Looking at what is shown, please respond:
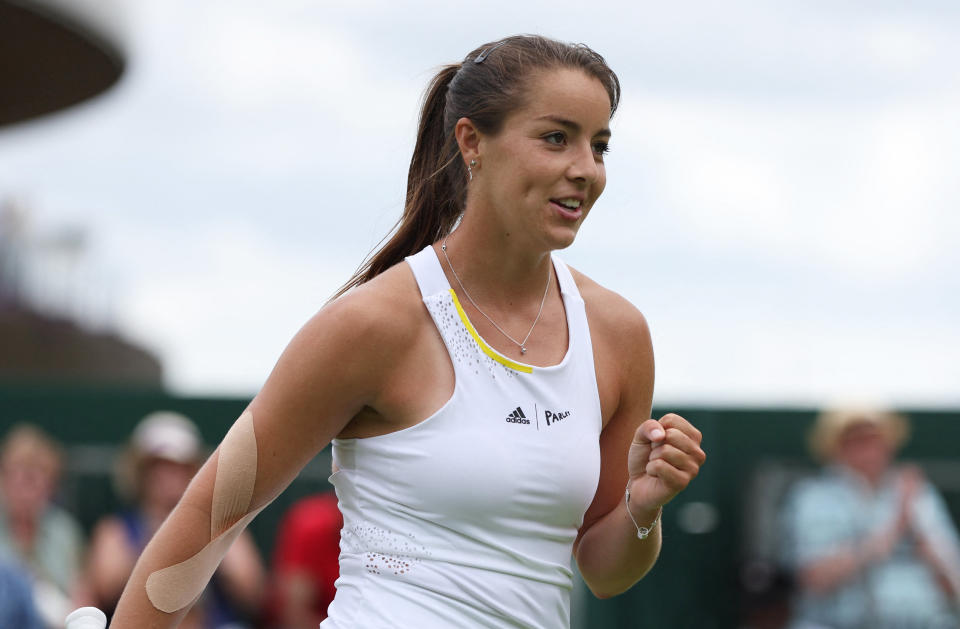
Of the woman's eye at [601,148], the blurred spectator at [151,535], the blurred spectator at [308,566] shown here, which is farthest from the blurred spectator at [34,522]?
the woman's eye at [601,148]

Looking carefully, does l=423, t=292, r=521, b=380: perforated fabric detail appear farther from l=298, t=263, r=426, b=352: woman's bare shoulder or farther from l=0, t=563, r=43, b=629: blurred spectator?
l=0, t=563, r=43, b=629: blurred spectator

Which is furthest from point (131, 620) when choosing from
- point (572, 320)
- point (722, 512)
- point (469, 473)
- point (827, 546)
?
point (722, 512)

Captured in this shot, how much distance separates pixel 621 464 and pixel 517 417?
424mm

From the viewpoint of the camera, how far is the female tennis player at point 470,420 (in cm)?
252

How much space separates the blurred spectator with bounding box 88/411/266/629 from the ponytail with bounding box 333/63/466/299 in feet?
12.6

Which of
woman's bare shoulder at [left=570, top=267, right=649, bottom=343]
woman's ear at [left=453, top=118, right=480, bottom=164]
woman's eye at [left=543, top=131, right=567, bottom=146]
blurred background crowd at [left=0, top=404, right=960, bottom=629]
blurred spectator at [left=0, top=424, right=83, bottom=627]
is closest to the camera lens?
woman's eye at [left=543, top=131, right=567, bottom=146]

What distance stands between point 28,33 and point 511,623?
9.62 metres

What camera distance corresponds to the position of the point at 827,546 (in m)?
6.71

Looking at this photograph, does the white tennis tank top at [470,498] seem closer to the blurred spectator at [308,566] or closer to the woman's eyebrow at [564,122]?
the woman's eyebrow at [564,122]

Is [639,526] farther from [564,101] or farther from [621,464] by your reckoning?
[564,101]

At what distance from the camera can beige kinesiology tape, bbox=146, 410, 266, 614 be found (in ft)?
8.43

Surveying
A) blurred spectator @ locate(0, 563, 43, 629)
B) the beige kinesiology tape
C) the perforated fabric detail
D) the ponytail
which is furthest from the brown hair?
blurred spectator @ locate(0, 563, 43, 629)

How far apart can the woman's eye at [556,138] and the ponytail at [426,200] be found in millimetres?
355

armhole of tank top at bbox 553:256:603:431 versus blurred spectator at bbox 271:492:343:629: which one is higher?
armhole of tank top at bbox 553:256:603:431
